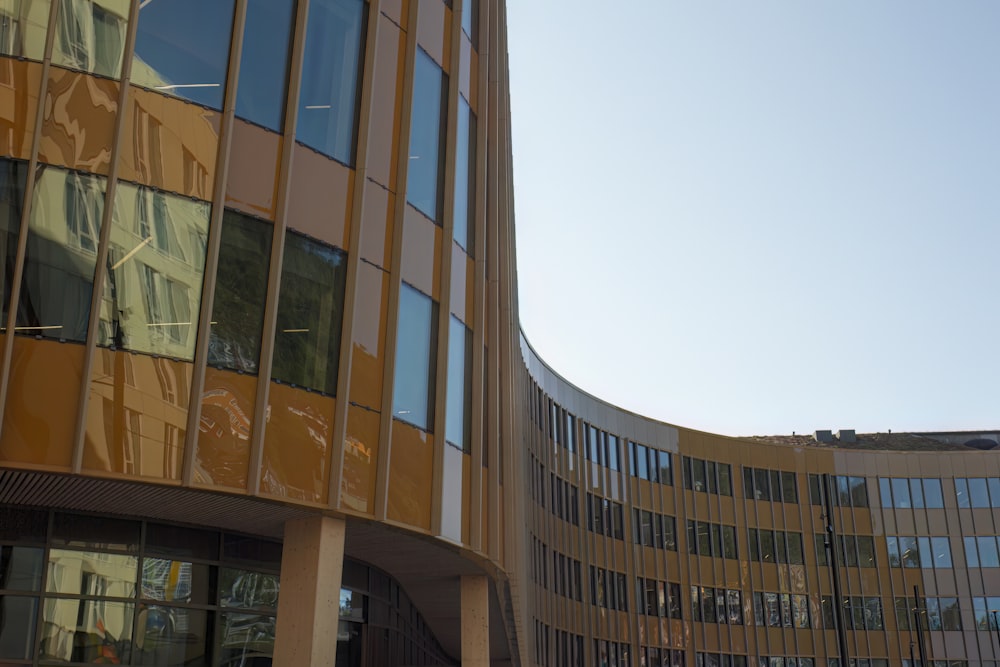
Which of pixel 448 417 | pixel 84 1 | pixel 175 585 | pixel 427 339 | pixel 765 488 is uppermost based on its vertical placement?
pixel 765 488

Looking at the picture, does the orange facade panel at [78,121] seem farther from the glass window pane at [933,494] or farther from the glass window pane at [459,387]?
the glass window pane at [933,494]

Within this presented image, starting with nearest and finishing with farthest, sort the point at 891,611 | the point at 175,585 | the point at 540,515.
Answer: the point at 175,585 < the point at 540,515 < the point at 891,611

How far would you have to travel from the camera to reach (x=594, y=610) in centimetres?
5231

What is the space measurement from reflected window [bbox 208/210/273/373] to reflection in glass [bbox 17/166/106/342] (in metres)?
1.81

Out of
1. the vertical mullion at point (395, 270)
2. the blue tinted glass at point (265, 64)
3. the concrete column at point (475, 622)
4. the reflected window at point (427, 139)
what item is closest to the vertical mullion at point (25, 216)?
the blue tinted glass at point (265, 64)

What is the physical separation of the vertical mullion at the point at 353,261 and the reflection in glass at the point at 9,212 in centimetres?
488

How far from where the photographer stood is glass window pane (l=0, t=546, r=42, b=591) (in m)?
15.6

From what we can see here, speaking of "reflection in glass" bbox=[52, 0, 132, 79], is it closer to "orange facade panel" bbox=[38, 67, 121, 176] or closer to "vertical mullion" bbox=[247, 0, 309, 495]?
"orange facade panel" bbox=[38, 67, 121, 176]

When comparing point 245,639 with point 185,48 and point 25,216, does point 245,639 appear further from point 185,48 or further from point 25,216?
point 185,48

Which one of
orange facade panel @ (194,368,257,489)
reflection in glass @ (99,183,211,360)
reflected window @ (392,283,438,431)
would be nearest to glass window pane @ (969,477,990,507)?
reflected window @ (392,283,438,431)

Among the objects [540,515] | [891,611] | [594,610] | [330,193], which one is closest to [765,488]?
[891,611]

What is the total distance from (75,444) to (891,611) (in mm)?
57805

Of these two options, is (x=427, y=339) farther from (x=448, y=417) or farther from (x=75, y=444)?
(x=75, y=444)

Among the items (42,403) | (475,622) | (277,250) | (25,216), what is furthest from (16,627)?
(475,622)
